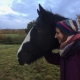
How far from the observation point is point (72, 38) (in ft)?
6.69

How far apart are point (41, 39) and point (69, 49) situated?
47cm

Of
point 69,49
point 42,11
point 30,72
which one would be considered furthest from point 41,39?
point 30,72

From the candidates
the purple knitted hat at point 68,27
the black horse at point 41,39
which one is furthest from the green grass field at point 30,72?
the purple knitted hat at point 68,27

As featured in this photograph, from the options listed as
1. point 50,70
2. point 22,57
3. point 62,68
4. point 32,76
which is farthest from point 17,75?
point 62,68

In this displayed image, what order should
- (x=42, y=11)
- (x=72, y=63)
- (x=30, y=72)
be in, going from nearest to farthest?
(x=72, y=63)
(x=42, y=11)
(x=30, y=72)

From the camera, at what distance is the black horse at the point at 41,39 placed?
236 cm

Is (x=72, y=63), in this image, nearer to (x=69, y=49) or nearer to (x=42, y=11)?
(x=69, y=49)

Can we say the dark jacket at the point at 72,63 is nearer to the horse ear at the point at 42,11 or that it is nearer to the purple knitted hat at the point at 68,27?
the purple knitted hat at the point at 68,27

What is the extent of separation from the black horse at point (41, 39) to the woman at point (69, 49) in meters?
0.21

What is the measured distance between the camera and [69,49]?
2.03 m

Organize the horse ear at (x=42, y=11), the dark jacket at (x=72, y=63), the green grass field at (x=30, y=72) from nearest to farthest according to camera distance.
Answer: the dark jacket at (x=72, y=63) → the horse ear at (x=42, y=11) → the green grass field at (x=30, y=72)

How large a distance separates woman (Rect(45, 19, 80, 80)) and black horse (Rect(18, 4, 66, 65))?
8.2 inches

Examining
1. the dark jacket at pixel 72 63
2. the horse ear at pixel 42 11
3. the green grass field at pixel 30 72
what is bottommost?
the green grass field at pixel 30 72

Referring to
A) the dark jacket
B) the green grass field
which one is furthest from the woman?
the green grass field
